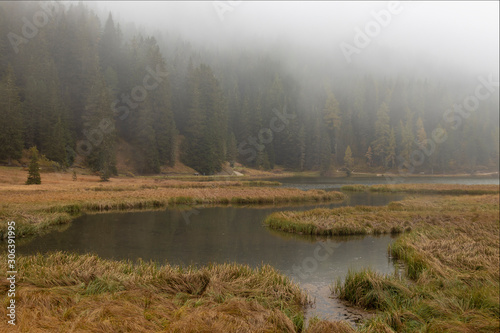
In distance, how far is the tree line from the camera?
6359cm

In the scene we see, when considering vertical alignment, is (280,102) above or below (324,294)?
above

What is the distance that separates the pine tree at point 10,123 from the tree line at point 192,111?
0.54ft

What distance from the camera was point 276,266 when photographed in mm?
15883

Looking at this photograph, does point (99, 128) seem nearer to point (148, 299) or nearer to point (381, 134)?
point (148, 299)

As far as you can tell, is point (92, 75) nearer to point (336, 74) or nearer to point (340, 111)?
point (340, 111)

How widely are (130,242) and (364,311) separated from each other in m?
14.2

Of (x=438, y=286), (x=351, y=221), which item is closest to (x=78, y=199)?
(x=351, y=221)

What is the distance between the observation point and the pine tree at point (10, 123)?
4841 cm

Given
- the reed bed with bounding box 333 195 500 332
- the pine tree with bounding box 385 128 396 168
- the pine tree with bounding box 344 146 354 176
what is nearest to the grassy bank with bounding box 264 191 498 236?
the reed bed with bounding box 333 195 500 332

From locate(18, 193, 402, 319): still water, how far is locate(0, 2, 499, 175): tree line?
31.4 m

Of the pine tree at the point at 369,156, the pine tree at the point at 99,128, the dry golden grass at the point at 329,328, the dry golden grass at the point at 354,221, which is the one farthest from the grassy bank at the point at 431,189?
the pine tree at the point at 369,156

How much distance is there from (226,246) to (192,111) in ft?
227

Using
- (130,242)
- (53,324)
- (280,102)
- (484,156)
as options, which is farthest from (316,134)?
(53,324)

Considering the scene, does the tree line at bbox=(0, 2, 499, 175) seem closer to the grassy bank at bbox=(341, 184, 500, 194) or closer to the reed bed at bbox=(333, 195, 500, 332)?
the grassy bank at bbox=(341, 184, 500, 194)
